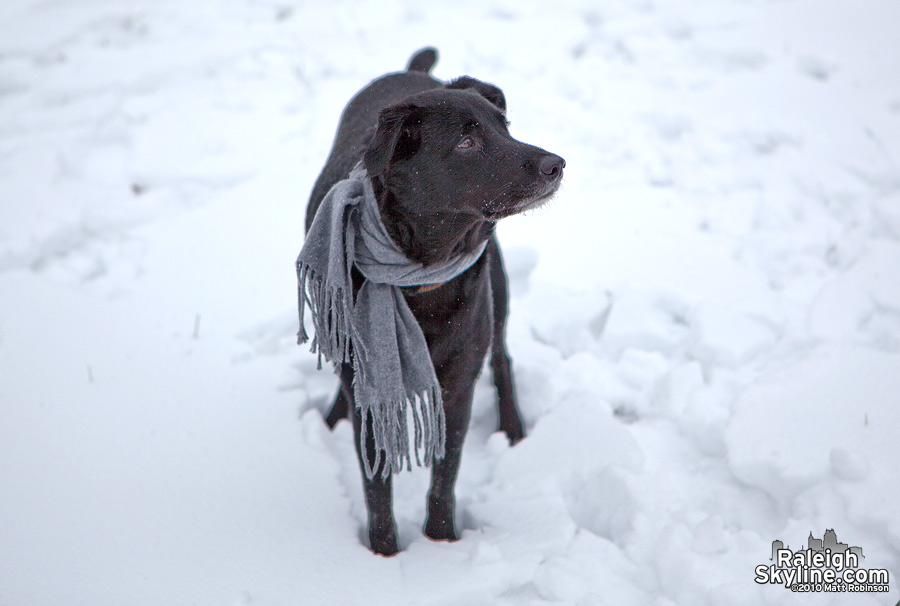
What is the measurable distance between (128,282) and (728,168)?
352 centimetres

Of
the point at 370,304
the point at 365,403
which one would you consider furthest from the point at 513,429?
the point at 370,304

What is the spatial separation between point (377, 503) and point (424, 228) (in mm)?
957

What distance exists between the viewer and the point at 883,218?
3.74 metres

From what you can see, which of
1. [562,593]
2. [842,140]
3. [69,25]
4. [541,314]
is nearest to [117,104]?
[69,25]

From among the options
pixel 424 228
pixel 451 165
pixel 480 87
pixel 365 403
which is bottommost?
pixel 365 403

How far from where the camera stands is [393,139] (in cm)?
195

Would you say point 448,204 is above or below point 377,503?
above

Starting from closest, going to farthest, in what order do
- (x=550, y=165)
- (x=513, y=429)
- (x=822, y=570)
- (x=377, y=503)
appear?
(x=550, y=165) → (x=822, y=570) → (x=377, y=503) → (x=513, y=429)

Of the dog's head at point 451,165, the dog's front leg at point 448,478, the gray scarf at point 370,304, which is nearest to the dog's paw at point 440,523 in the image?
the dog's front leg at point 448,478

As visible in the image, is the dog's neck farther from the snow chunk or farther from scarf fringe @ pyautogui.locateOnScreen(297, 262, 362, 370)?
the snow chunk

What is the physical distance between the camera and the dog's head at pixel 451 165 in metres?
1.95

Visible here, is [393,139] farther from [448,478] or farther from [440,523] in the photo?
[440,523]

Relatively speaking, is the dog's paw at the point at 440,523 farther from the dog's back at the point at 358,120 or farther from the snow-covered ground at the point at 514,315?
the dog's back at the point at 358,120

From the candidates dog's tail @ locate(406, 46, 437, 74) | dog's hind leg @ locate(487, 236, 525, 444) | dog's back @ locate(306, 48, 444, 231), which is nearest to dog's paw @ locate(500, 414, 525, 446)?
dog's hind leg @ locate(487, 236, 525, 444)
